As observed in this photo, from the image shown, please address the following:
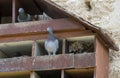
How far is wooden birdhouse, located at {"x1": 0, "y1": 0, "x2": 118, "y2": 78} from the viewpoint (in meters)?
2.74

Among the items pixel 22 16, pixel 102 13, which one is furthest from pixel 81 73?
pixel 102 13

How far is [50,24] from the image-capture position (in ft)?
9.40

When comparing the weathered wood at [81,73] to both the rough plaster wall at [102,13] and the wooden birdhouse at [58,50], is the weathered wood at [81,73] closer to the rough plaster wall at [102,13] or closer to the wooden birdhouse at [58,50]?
the wooden birdhouse at [58,50]

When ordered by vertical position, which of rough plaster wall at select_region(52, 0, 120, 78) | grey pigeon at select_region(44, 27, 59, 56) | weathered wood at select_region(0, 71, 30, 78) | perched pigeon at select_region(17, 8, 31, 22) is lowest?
weathered wood at select_region(0, 71, 30, 78)

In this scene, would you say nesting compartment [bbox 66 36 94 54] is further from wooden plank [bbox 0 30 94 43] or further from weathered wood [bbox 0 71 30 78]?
weathered wood [bbox 0 71 30 78]

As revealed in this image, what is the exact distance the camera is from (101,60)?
2.80 metres

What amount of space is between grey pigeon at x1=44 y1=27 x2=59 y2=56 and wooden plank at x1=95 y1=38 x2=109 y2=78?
0.70ft

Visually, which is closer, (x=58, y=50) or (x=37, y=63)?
(x=37, y=63)

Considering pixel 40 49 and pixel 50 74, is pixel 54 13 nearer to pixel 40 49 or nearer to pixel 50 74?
pixel 40 49

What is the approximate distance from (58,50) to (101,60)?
0.82 ft

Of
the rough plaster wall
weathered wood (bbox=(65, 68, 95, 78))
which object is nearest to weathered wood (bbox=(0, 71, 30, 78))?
weathered wood (bbox=(65, 68, 95, 78))

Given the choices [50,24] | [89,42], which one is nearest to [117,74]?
[89,42]

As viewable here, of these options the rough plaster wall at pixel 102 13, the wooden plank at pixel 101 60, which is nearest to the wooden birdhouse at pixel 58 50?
the wooden plank at pixel 101 60

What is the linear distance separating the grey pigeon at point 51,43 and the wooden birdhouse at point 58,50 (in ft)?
0.11
